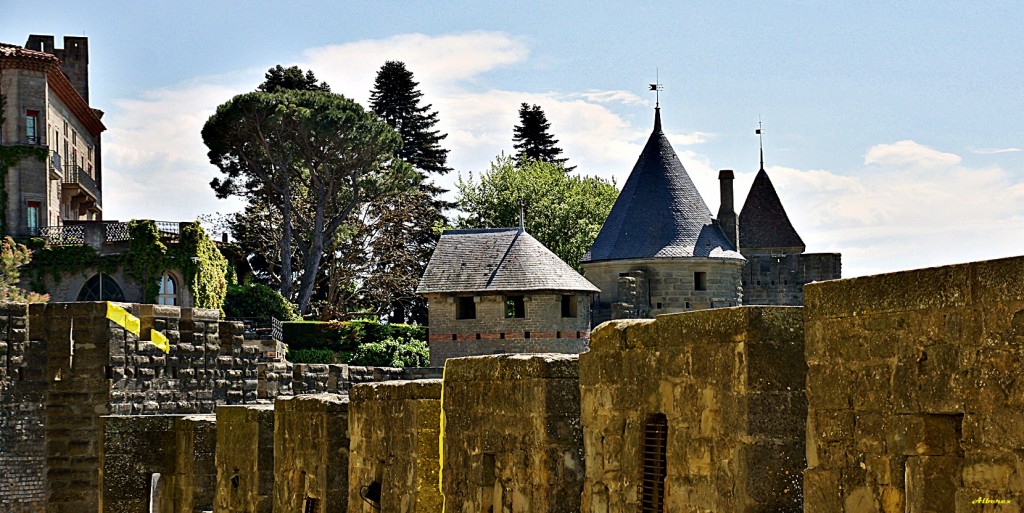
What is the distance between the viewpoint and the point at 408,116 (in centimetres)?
8681

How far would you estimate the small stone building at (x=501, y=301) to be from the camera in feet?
187

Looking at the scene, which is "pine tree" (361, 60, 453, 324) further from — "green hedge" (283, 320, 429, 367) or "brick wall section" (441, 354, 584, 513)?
"brick wall section" (441, 354, 584, 513)

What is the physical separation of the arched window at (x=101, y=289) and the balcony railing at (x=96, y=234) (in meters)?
1.41

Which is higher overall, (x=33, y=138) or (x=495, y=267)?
(x=33, y=138)

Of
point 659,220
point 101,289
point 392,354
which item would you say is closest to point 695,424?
point 101,289

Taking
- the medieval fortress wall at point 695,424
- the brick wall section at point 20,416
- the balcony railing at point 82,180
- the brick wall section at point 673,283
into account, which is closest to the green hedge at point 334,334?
the brick wall section at point 673,283

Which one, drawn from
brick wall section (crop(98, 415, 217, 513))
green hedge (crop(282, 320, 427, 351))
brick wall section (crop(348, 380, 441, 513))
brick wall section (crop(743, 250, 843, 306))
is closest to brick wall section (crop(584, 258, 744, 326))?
brick wall section (crop(743, 250, 843, 306))

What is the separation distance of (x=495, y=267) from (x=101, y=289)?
13.2 m

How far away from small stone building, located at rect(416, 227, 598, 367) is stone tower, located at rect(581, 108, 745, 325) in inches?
103

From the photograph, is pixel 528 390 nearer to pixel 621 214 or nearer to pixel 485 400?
pixel 485 400

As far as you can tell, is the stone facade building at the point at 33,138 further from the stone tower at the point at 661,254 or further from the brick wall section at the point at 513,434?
the brick wall section at the point at 513,434

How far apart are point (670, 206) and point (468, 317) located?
1030 cm

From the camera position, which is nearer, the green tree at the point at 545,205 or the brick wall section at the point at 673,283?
the brick wall section at the point at 673,283

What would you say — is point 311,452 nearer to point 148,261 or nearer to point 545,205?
point 148,261
